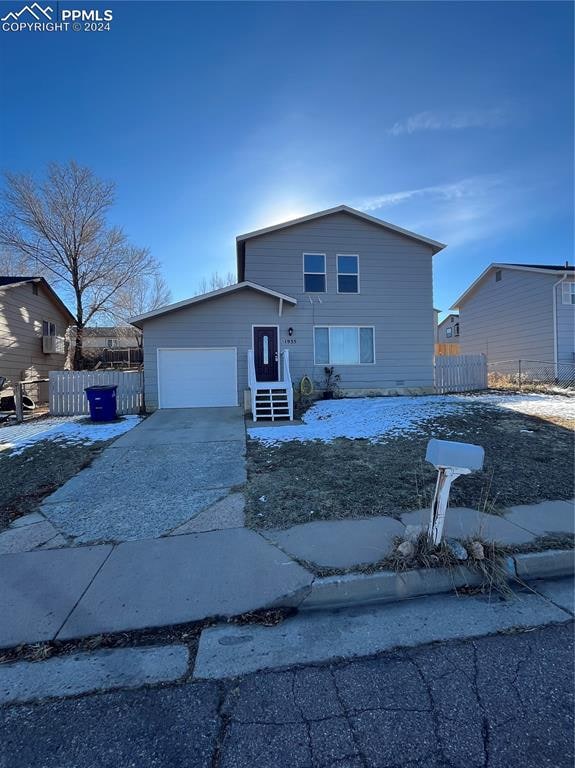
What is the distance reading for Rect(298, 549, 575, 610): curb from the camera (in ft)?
8.59

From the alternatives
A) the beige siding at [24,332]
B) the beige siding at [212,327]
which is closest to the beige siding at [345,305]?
the beige siding at [212,327]

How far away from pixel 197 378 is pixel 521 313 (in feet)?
53.9

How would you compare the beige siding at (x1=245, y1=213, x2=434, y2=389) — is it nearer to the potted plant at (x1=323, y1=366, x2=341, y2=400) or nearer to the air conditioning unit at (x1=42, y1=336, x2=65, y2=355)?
the potted plant at (x1=323, y1=366, x2=341, y2=400)

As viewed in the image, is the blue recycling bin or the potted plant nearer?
the blue recycling bin

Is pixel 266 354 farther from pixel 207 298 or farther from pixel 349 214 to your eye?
pixel 349 214

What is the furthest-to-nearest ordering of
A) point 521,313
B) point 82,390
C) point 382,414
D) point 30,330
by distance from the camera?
point 521,313
point 30,330
point 82,390
point 382,414

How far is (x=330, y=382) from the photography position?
12703 mm

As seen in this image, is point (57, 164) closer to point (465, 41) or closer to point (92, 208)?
point (92, 208)

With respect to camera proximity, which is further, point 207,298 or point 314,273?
point 314,273

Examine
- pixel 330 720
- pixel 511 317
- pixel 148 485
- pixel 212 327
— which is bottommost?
pixel 330 720

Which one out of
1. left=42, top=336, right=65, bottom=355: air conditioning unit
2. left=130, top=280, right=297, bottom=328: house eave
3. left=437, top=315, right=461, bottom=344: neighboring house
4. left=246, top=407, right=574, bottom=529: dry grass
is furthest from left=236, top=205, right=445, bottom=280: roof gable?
left=437, top=315, right=461, bottom=344: neighboring house

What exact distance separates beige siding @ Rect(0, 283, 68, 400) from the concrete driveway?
10.0 meters

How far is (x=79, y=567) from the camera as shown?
299 centimetres

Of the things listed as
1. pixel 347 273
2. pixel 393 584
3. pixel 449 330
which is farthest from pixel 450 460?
pixel 449 330
